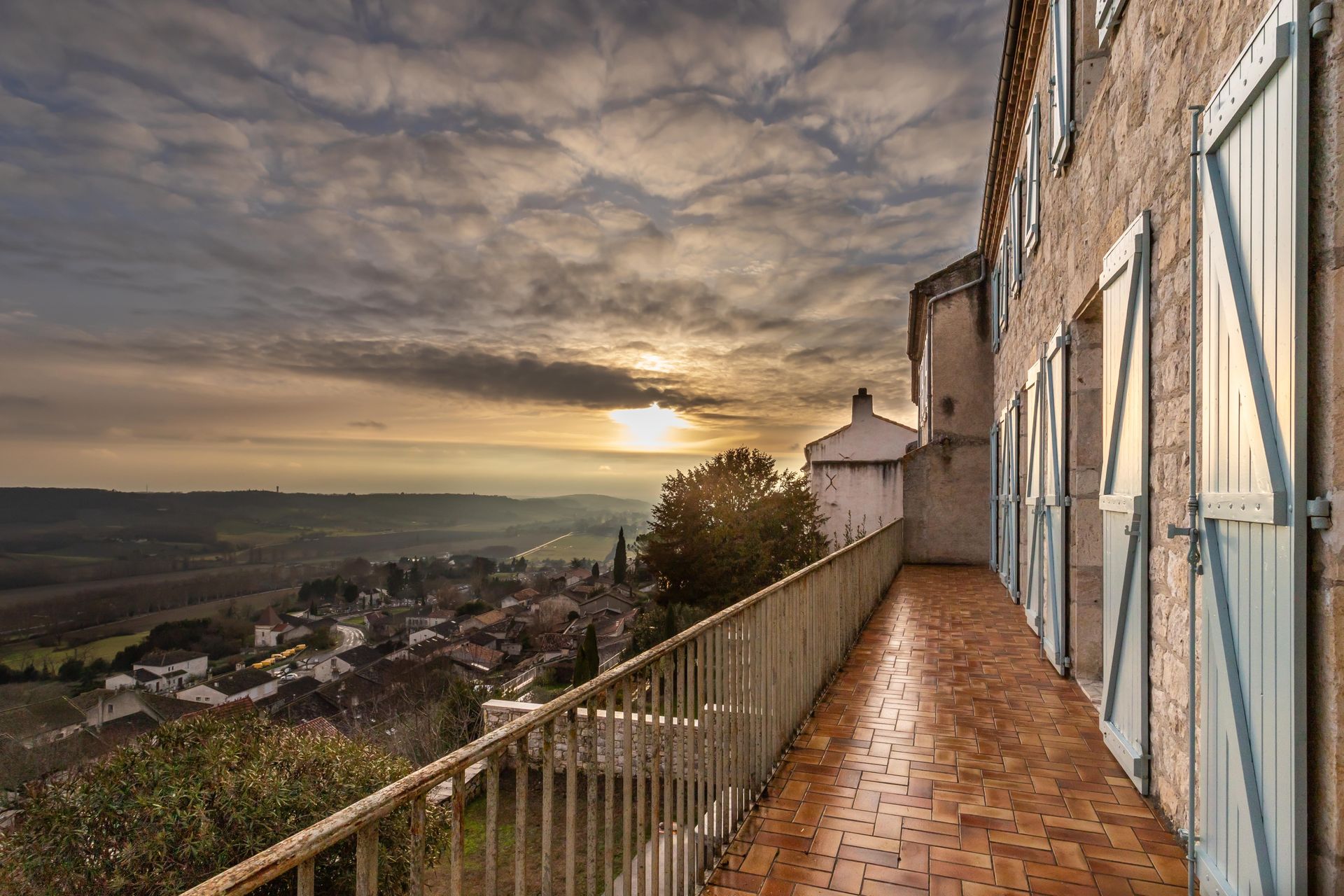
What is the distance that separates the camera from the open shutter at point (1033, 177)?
241 inches

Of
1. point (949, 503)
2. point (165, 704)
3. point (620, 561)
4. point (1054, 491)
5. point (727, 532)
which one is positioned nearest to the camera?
point (1054, 491)

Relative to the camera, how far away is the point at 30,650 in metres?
28.4

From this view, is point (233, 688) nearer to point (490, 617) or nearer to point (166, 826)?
point (490, 617)

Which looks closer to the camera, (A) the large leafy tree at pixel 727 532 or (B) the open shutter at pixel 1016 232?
(B) the open shutter at pixel 1016 232

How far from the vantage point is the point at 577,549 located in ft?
298

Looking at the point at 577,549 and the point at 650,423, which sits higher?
the point at 650,423

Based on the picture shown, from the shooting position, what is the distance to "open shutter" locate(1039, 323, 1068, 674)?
504cm

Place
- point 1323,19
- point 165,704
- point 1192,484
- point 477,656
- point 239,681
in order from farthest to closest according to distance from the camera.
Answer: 1. point 477,656
2. point 239,681
3. point 165,704
4. point 1192,484
5. point 1323,19

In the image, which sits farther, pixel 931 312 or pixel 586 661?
pixel 586 661

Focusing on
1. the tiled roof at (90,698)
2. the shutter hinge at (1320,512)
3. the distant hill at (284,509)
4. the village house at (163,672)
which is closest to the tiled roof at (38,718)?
the tiled roof at (90,698)

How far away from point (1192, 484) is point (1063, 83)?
399cm

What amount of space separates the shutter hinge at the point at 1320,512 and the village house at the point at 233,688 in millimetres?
26246

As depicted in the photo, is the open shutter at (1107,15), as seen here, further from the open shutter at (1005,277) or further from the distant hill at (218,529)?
the distant hill at (218,529)

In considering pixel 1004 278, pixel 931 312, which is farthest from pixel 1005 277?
pixel 931 312
